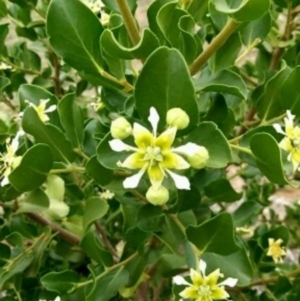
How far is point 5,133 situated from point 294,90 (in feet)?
0.95

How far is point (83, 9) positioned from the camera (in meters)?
0.56

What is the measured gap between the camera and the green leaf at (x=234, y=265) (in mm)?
629

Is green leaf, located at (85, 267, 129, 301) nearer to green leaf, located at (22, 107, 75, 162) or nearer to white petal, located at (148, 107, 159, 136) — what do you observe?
green leaf, located at (22, 107, 75, 162)

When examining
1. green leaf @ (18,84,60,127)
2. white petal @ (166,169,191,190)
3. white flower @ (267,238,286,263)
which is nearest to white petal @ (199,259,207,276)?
white petal @ (166,169,191,190)

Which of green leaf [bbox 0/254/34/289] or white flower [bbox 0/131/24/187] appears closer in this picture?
white flower [bbox 0/131/24/187]

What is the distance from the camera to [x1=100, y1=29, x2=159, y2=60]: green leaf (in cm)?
53

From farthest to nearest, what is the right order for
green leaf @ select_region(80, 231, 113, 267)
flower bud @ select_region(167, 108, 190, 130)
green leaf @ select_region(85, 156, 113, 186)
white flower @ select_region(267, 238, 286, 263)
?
white flower @ select_region(267, 238, 286, 263) < green leaf @ select_region(80, 231, 113, 267) < green leaf @ select_region(85, 156, 113, 186) < flower bud @ select_region(167, 108, 190, 130)

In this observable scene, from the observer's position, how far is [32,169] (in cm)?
58

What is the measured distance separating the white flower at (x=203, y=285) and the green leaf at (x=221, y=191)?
137 millimetres

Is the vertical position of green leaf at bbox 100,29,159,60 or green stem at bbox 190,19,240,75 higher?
green leaf at bbox 100,29,159,60

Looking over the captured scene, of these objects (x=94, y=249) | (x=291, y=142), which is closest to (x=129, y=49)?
(x=291, y=142)

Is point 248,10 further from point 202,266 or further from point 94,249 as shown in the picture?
point 94,249

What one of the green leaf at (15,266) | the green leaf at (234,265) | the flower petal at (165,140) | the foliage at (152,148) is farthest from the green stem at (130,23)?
the green leaf at (15,266)

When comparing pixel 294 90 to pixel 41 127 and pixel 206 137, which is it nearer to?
pixel 206 137
